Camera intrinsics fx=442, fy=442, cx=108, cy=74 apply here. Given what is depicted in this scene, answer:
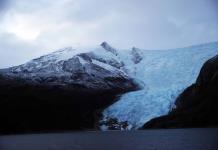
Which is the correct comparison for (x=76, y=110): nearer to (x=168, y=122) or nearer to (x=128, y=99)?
(x=128, y=99)

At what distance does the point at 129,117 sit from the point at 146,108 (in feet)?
22.1

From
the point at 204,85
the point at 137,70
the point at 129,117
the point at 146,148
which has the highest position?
the point at 137,70

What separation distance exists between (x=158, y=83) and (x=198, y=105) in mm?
31923

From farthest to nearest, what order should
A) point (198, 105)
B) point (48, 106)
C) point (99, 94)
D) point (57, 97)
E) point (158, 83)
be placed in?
1. point (99, 94)
2. point (57, 97)
3. point (158, 83)
4. point (48, 106)
5. point (198, 105)

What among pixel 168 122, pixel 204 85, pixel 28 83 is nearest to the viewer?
pixel 168 122

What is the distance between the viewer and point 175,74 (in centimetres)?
17262

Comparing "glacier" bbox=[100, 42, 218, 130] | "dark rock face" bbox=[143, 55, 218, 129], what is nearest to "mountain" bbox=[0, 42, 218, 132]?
"glacier" bbox=[100, 42, 218, 130]

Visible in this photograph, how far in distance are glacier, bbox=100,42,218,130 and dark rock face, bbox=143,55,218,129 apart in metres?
2.60

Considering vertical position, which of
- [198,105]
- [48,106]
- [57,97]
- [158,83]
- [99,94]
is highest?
[158,83]

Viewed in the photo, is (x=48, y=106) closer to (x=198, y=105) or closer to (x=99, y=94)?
(x=99, y=94)

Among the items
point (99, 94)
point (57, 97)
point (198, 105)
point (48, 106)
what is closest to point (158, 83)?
point (99, 94)

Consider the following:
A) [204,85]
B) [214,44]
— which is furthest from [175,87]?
[214,44]

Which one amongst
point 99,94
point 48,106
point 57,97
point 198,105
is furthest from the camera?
point 99,94

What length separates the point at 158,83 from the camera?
175 m
